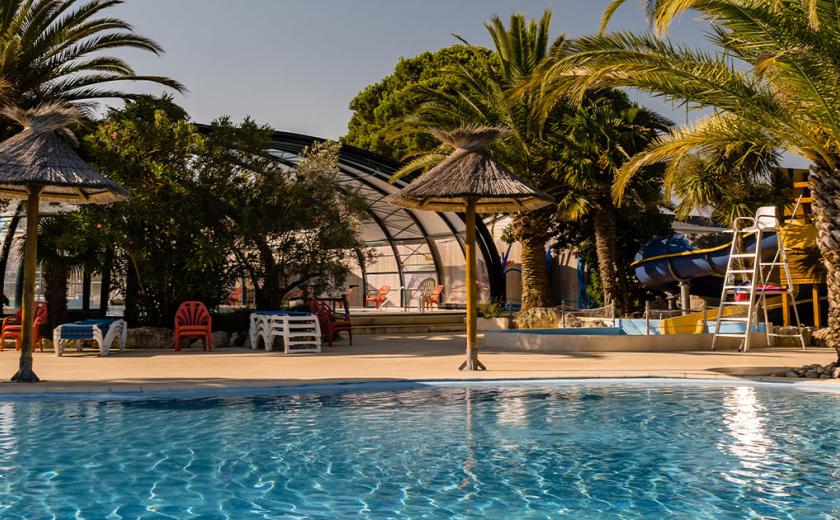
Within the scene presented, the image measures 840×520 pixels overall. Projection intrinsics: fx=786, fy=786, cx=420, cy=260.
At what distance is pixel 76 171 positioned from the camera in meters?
10.4

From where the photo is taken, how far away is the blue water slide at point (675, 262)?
1966 cm

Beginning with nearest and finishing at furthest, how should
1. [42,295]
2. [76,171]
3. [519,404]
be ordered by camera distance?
[519,404] < [76,171] < [42,295]

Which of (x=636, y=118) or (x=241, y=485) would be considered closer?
(x=241, y=485)

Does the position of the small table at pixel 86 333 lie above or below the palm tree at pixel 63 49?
below

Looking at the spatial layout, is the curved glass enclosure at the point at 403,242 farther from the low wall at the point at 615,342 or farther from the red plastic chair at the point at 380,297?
the low wall at the point at 615,342

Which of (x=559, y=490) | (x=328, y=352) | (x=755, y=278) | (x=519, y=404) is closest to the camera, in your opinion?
(x=559, y=490)

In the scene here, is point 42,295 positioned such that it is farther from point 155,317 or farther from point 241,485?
point 241,485

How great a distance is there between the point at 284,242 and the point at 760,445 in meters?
12.1

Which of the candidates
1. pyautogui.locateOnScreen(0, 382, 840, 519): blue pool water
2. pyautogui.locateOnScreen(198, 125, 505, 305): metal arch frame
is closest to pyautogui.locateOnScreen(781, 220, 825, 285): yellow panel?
pyautogui.locateOnScreen(0, 382, 840, 519): blue pool water

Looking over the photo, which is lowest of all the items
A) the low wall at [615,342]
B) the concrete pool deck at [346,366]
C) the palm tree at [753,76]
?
the concrete pool deck at [346,366]

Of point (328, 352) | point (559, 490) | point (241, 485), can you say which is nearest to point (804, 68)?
point (559, 490)

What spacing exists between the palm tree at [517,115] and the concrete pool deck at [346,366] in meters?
5.80

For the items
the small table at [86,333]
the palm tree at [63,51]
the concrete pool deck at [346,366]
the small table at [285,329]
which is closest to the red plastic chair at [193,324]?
the concrete pool deck at [346,366]

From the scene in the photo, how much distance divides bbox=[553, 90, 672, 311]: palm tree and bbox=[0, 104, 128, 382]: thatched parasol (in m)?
11.2
